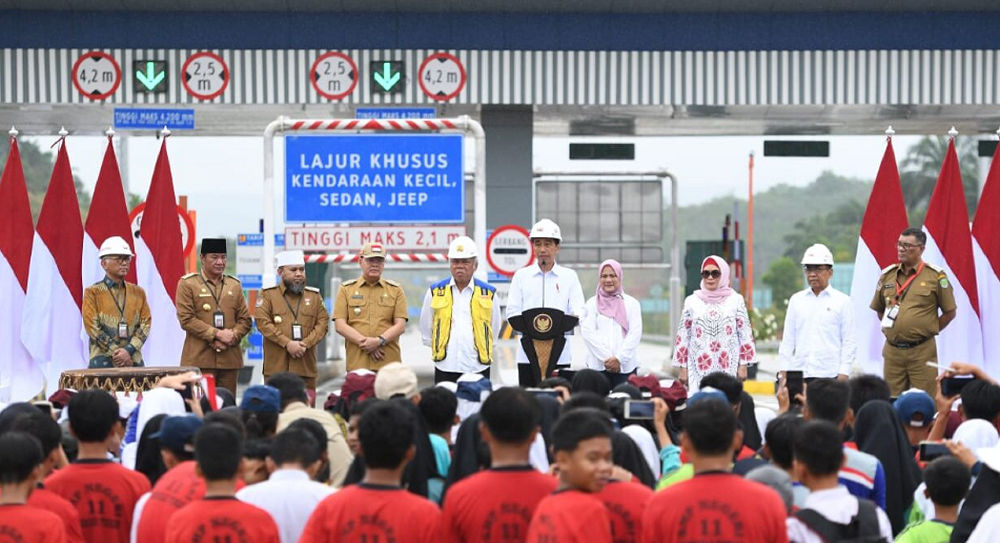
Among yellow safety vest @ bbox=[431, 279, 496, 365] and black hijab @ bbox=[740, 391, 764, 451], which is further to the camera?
yellow safety vest @ bbox=[431, 279, 496, 365]

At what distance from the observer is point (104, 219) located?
44.5ft

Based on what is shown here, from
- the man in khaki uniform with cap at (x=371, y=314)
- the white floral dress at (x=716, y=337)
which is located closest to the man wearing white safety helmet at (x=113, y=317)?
the man in khaki uniform with cap at (x=371, y=314)

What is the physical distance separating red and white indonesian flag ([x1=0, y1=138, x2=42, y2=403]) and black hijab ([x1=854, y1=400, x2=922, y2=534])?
8372 mm

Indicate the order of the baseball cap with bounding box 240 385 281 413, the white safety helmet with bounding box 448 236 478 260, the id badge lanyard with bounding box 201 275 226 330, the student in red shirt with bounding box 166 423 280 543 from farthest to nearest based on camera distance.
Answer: the id badge lanyard with bounding box 201 275 226 330, the white safety helmet with bounding box 448 236 478 260, the baseball cap with bounding box 240 385 281 413, the student in red shirt with bounding box 166 423 280 543

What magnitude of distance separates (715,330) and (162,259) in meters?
5.87

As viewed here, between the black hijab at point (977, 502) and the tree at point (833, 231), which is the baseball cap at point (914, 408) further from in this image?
the tree at point (833, 231)

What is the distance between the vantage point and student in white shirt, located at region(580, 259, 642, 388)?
10969 mm

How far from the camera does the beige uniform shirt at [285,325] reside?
11469mm

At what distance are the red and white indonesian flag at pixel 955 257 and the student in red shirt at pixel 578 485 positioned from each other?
875 cm

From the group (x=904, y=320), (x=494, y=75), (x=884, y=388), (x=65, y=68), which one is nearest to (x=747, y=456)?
(x=884, y=388)

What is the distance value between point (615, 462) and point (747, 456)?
2.39 feet

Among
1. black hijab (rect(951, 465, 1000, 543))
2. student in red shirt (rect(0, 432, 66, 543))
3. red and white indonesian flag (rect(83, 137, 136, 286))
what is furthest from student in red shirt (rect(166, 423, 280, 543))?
red and white indonesian flag (rect(83, 137, 136, 286))

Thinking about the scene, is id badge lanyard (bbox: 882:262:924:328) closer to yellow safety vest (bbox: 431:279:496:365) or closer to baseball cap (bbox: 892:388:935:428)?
yellow safety vest (bbox: 431:279:496:365)

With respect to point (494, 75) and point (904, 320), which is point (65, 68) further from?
point (904, 320)
